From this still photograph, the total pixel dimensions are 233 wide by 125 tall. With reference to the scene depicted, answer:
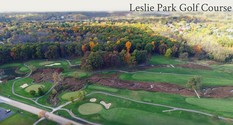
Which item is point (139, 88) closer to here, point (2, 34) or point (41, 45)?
point (41, 45)

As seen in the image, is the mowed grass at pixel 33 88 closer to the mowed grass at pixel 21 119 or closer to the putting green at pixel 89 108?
the mowed grass at pixel 21 119

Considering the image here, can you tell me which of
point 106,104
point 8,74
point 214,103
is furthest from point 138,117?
point 8,74

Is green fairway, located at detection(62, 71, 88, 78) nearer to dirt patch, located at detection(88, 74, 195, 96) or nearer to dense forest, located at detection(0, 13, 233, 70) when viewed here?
dense forest, located at detection(0, 13, 233, 70)

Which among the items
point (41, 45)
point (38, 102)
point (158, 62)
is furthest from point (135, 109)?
point (41, 45)

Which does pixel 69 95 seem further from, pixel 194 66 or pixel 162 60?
pixel 194 66

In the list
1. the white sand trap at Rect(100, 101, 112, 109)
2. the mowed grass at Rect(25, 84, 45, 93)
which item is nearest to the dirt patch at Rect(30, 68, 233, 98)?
the mowed grass at Rect(25, 84, 45, 93)
